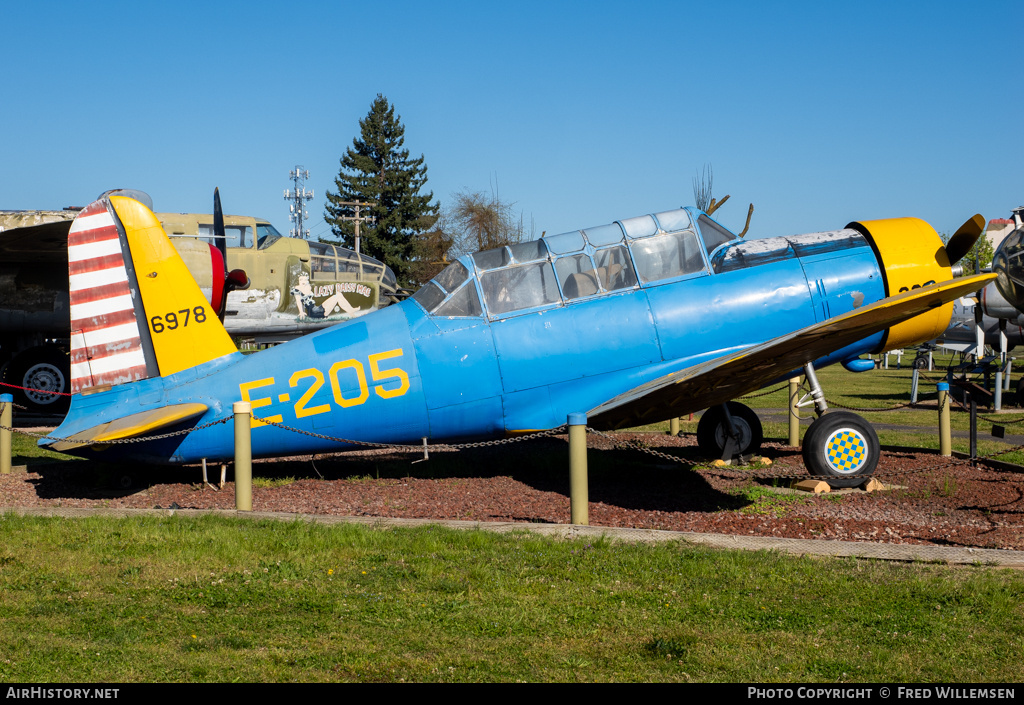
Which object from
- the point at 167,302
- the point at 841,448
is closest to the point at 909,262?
the point at 841,448

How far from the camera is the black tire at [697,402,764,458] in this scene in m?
10.1

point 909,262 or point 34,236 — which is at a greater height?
point 34,236

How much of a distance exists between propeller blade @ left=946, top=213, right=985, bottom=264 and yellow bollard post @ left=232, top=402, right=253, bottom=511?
696 centimetres

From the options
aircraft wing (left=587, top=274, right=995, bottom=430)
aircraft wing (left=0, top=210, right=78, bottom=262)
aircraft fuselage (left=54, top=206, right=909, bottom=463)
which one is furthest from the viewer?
aircraft wing (left=0, top=210, right=78, bottom=262)

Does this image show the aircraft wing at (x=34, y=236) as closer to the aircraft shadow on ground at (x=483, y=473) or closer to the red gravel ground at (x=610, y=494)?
the aircraft shadow on ground at (x=483, y=473)

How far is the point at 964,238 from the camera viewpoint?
862 cm

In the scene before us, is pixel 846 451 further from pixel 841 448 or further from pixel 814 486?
pixel 814 486

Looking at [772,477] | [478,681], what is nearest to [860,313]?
[772,477]

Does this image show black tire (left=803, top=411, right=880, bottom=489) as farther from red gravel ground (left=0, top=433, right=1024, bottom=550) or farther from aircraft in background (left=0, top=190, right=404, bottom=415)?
aircraft in background (left=0, top=190, right=404, bottom=415)

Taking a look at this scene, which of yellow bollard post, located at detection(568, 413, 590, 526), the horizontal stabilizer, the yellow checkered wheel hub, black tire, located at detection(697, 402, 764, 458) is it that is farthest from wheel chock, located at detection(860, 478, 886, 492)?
the horizontal stabilizer

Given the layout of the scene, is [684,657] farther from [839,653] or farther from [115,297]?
[115,297]

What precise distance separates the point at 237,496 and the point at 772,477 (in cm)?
534

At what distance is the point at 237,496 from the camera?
277 inches

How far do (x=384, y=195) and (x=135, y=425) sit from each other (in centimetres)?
5614
